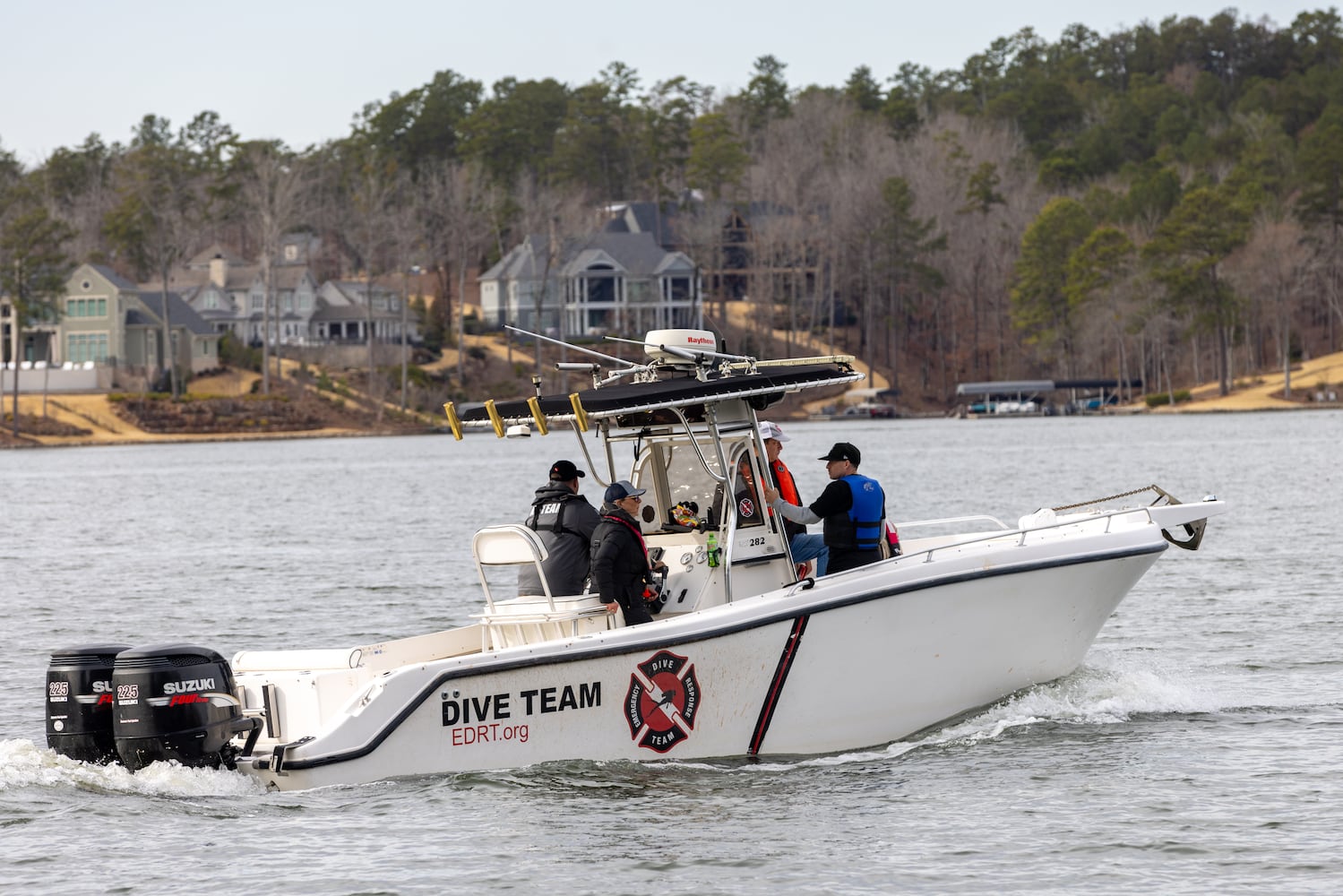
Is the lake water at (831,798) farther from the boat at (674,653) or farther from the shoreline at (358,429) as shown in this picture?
the shoreline at (358,429)

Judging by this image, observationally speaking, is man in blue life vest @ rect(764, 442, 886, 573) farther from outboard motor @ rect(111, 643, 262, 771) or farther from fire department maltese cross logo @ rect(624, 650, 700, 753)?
outboard motor @ rect(111, 643, 262, 771)

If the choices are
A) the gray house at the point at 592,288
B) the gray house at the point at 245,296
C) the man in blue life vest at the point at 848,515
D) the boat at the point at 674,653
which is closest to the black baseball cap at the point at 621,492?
the boat at the point at 674,653

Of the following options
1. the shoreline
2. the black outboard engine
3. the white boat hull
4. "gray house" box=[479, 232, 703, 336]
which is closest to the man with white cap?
the white boat hull

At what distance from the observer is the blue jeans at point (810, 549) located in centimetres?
1223

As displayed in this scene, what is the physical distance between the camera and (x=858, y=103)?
14875 cm

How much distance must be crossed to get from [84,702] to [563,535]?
10.3ft

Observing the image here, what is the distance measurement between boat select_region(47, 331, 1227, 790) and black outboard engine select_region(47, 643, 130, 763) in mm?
13

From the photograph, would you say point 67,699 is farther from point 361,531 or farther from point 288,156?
point 288,156

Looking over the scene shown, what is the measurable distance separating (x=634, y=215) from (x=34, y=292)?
4226 centimetres

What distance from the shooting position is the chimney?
374 feet

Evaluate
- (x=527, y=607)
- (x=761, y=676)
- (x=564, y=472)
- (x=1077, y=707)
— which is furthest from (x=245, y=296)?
(x=761, y=676)

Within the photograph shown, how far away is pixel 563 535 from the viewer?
38.8 feet

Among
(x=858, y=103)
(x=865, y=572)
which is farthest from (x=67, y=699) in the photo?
(x=858, y=103)

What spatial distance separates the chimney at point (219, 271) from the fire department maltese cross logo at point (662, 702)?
10639cm
